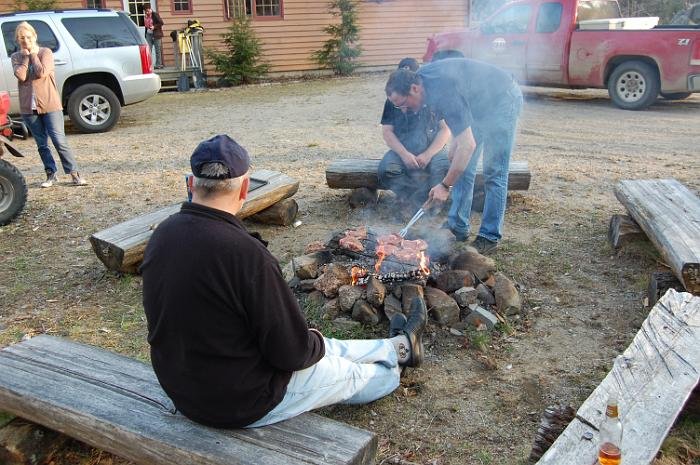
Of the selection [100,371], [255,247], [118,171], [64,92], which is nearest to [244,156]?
[255,247]

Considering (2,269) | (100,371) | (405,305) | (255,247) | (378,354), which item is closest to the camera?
(255,247)

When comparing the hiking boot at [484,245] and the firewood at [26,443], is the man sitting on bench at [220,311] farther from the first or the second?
the hiking boot at [484,245]

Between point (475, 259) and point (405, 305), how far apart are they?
741 millimetres

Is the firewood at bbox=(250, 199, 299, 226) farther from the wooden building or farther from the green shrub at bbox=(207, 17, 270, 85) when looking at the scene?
the wooden building

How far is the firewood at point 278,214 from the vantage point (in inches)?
240

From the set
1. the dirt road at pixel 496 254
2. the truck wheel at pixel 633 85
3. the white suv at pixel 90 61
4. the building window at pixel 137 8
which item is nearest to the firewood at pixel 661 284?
the dirt road at pixel 496 254

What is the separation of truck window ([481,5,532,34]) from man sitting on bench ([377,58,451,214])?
22.0ft

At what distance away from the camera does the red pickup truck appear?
33.8 feet

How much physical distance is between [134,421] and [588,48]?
34.8ft

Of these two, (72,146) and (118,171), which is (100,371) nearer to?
(118,171)

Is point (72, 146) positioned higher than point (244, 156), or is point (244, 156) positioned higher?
point (244, 156)

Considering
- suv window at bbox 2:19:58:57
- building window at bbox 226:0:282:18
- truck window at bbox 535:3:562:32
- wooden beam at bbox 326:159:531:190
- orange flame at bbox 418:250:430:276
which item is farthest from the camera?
building window at bbox 226:0:282:18

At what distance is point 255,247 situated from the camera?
7.65 ft

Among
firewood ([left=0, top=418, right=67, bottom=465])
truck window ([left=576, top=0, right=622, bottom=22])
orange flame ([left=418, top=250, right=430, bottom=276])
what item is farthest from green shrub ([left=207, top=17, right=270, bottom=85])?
firewood ([left=0, top=418, right=67, bottom=465])
